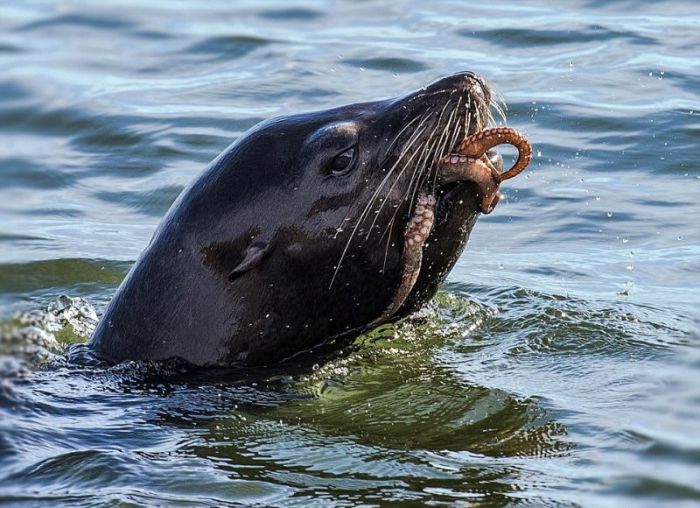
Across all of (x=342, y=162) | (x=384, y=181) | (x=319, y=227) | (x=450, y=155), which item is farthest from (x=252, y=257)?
(x=450, y=155)

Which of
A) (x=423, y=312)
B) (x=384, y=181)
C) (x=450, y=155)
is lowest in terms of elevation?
(x=423, y=312)

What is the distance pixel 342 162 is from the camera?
7316 millimetres

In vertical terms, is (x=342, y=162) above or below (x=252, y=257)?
above

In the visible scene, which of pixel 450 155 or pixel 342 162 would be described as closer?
pixel 450 155

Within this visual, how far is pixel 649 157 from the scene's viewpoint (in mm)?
11898

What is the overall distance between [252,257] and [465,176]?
3.51 feet

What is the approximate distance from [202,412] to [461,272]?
3119 millimetres

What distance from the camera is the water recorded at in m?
6.40

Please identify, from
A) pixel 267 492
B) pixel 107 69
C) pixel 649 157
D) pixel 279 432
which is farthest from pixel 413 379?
pixel 107 69

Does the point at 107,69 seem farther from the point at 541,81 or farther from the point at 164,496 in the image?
the point at 164,496

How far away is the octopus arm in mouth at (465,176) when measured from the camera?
7133 mm

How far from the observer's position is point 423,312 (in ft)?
26.2

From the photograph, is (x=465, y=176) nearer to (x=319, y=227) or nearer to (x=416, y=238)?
(x=416, y=238)

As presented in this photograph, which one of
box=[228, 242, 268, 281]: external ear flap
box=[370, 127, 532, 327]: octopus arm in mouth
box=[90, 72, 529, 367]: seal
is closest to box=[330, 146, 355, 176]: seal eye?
box=[90, 72, 529, 367]: seal
